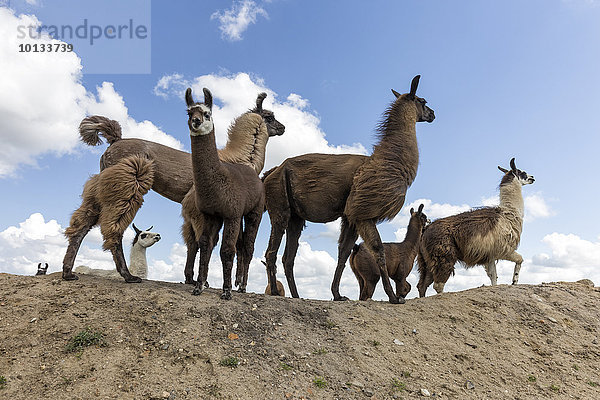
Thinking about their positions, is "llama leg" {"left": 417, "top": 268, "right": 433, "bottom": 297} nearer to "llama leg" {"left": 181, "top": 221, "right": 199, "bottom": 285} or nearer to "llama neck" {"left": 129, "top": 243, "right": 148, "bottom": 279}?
"llama leg" {"left": 181, "top": 221, "right": 199, "bottom": 285}

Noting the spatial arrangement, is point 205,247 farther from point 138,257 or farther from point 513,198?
point 513,198

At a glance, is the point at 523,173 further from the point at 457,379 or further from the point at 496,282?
the point at 457,379

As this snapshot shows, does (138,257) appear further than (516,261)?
→ No

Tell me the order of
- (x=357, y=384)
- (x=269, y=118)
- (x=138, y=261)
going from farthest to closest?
(x=138, y=261) → (x=269, y=118) → (x=357, y=384)

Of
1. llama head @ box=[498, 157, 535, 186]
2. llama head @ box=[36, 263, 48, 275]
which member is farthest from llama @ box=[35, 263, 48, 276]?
llama head @ box=[498, 157, 535, 186]

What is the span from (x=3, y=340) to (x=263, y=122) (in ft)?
19.4

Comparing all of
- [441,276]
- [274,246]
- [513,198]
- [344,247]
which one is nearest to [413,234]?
[441,276]

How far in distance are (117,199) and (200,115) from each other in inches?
81.8

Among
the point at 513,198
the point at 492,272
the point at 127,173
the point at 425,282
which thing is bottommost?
the point at 425,282

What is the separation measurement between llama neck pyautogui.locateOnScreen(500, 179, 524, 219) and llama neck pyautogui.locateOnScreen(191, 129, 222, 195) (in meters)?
8.48

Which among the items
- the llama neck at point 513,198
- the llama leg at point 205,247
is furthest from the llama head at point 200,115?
the llama neck at point 513,198

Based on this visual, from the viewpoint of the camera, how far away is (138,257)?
993 centimetres

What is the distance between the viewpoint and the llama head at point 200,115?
19.1ft

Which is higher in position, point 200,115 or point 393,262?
point 200,115
